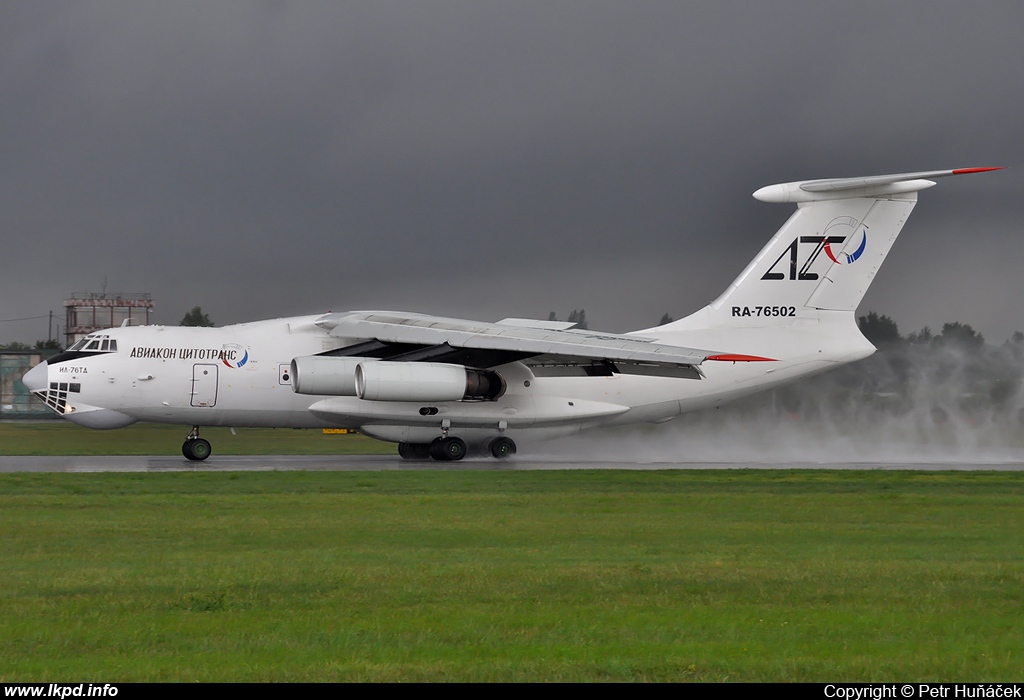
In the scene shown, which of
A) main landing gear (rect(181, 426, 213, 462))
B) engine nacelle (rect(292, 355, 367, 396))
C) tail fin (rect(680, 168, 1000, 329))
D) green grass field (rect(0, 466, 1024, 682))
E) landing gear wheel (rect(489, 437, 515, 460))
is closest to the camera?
green grass field (rect(0, 466, 1024, 682))

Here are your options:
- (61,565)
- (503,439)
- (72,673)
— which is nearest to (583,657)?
(72,673)

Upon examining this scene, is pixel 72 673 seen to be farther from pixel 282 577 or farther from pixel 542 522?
pixel 542 522

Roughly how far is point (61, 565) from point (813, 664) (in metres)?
6.09

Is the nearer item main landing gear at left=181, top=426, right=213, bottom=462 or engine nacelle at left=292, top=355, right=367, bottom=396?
engine nacelle at left=292, top=355, right=367, bottom=396

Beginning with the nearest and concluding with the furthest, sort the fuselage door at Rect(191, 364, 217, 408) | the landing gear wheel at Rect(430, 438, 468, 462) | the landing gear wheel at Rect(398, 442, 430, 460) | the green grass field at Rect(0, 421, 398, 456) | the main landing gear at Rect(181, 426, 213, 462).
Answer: the fuselage door at Rect(191, 364, 217, 408) → the main landing gear at Rect(181, 426, 213, 462) → the landing gear wheel at Rect(430, 438, 468, 462) → the landing gear wheel at Rect(398, 442, 430, 460) → the green grass field at Rect(0, 421, 398, 456)

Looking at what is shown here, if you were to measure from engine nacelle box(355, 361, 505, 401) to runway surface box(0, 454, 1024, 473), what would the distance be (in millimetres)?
1394

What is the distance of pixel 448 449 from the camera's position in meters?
23.1

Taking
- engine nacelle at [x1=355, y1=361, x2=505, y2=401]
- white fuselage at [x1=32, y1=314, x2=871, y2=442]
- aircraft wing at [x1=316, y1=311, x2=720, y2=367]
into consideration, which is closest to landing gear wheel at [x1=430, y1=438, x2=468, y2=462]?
white fuselage at [x1=32, y1=314, x2=871, y2=442]

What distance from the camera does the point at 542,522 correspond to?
481 inches

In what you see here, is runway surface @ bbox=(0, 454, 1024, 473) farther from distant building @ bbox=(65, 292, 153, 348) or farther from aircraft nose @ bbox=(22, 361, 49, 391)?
distant building @ bbox=(65, 292, 153, 348)

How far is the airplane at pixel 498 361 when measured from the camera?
2192cm

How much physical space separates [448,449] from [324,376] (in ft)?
10.7

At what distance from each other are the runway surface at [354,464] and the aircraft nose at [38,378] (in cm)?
148

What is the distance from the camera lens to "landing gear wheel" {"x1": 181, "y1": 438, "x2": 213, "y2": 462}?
22.4 m
